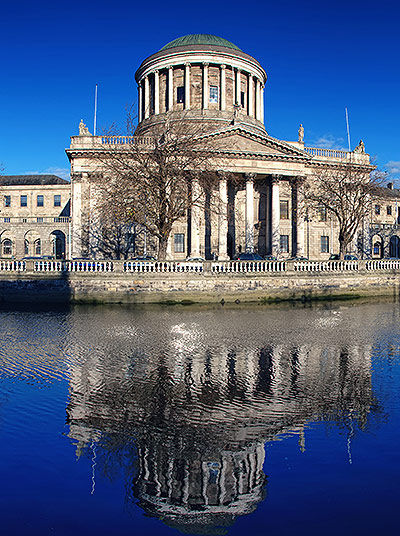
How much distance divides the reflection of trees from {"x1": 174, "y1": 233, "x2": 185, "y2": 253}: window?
37671 mm

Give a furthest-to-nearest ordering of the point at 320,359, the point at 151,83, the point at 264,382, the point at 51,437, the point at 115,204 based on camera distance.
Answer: the point at 151,83 → the point at 115,204 → the point at 320,359 → the point at 264,382 → the point at 51,437

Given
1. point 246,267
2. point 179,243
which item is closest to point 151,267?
point 246,267

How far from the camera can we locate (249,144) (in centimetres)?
4806

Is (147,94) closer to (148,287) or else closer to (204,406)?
(148,287)

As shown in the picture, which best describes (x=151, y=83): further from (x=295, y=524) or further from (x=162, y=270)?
(x=295, y=524)

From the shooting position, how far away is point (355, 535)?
4.75 meters

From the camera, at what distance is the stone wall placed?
1096 inches

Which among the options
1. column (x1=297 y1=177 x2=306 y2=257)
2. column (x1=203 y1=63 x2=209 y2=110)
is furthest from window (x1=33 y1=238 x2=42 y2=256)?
column (x1=297 y1=177 x2=306 y2=257)

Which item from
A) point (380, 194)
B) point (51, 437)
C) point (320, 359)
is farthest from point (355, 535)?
point (380, 194)

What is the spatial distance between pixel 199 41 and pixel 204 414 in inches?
2545

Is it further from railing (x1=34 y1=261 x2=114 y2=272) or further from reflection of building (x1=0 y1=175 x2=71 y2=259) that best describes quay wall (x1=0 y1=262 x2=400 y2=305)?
reflection of building (x1=0 y1=175 x2=71 y2=259)

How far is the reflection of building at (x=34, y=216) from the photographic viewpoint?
65250mm

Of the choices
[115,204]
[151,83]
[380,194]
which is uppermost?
[151,83]

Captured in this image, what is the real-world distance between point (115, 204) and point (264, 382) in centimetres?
2442
